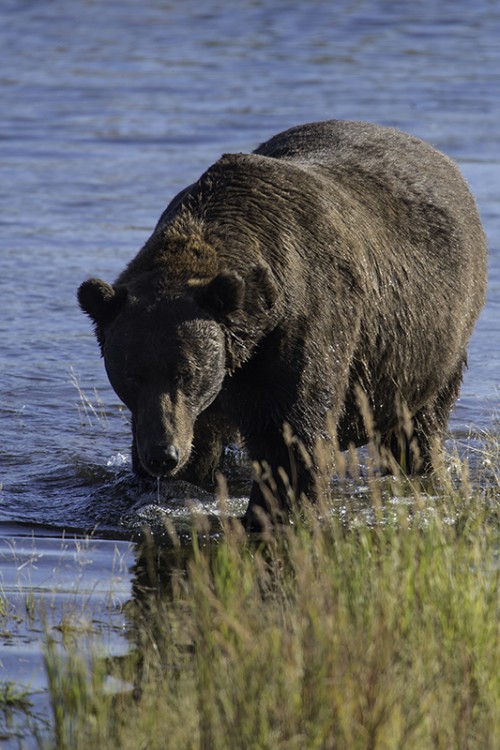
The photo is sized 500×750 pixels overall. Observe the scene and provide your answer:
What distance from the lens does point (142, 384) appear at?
5859mm

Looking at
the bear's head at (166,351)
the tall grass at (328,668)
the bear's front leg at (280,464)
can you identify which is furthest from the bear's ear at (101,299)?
the tall grass at (328,668)


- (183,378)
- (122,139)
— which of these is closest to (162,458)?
(183,378)

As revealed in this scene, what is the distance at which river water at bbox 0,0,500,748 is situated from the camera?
7.96 metres

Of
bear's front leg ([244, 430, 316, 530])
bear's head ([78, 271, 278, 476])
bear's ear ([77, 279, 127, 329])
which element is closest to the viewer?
bear's head ([78, 271, 278, 476])

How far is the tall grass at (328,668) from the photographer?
157 inches

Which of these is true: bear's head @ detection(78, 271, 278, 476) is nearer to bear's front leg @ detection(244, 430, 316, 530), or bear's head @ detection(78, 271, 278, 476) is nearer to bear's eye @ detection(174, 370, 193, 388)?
bear's eye @ detection(174, 370, 193, 388)

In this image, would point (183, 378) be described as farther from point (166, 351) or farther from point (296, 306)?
point (296, 306)

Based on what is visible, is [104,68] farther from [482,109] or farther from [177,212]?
[177,212]

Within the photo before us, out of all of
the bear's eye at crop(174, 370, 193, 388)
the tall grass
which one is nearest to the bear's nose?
the bear's eye at crop(174, 370, 193, 388)

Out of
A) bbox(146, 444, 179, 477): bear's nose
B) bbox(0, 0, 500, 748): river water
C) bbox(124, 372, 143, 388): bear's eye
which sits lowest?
bbox(0, 0, 500, 748): river water

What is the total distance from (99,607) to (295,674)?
6.22 ft

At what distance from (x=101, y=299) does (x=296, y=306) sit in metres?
0.93

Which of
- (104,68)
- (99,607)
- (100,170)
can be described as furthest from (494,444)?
(104,68)

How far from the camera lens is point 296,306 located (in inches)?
250
